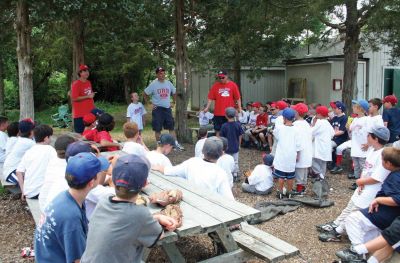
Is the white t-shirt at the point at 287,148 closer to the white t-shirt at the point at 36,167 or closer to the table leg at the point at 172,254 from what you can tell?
the table leg at the point at 172,254

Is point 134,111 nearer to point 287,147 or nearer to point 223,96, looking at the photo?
point 223,96

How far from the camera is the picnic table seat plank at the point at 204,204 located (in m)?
3.44

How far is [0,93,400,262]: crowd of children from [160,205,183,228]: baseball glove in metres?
0.10

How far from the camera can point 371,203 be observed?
14.1ft

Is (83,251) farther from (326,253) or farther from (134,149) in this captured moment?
(326,253)

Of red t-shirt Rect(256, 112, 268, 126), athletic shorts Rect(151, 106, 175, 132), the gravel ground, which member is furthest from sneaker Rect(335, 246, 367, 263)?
red t-shirt Rect(256, 112, 268, 126)

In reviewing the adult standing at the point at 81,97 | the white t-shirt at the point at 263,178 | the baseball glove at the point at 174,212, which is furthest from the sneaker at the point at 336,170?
the baseball glove at the point at 174,212

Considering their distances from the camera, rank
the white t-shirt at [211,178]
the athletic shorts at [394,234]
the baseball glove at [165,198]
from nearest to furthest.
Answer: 1. the baseball glove at [165,198]
2. the athletic shorts at [394,234]
3. the white t-shirt at [211,178]

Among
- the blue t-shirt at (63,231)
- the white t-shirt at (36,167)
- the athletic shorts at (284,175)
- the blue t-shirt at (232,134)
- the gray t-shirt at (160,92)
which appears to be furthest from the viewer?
the gray t-shirt at (160,92)

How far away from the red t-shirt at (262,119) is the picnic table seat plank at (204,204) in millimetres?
7195

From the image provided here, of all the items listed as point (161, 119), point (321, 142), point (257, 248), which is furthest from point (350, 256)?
point (161, 119)

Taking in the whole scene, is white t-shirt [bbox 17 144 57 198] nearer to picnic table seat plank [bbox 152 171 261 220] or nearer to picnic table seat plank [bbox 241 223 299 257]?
picnic table seat plank [bbox 152 171 261 220]

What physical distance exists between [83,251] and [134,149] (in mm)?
2355

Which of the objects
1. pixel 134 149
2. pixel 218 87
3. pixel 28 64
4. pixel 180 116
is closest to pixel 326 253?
pixel 134 149
